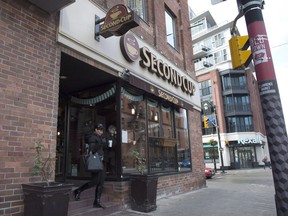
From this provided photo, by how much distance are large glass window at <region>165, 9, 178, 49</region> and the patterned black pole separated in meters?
7.24

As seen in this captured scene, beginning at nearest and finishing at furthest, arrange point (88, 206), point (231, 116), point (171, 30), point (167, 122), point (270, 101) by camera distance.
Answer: point (270, 101)
point (88, 206)
point (167, 122)
point (171, 30)
point (231, 116)

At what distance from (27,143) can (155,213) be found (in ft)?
11.1

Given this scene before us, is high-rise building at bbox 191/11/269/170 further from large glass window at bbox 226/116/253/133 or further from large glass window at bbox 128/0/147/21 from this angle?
large glass window at bbox 128/0/147/21

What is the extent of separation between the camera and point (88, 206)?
601cm

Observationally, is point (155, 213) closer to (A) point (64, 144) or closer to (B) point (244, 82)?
(A) point (64, 144)

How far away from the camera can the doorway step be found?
18.0 ft

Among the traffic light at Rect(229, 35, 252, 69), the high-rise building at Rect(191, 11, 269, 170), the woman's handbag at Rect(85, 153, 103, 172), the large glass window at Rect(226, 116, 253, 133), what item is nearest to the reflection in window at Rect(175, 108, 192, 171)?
the woman's handbag at Rect(85, 153, 103, 172)

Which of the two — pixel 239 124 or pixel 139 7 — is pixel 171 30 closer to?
pixel 139 7

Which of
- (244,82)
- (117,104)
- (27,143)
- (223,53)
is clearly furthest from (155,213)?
(223,53)

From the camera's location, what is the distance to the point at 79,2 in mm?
6207

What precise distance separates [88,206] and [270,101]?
14.7 feet

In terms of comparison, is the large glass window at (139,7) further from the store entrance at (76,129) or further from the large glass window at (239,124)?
the large glass window at (239,124)

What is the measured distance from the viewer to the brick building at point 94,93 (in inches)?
175

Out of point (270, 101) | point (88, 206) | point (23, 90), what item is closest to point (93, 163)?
point (88, 206)
